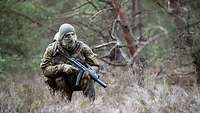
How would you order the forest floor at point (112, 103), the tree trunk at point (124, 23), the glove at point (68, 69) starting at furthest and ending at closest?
the tree trunk at point (124, 23) → the glove at point (68, 69) → the forest floor at point (112, 103)

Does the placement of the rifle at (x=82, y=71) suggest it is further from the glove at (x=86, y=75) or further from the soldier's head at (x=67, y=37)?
the soldier's head at (x=67, y=37)

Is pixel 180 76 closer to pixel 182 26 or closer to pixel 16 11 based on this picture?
pixel 182 26

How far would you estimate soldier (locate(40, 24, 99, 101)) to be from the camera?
22.1 feet

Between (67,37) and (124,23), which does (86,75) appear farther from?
(124,23)

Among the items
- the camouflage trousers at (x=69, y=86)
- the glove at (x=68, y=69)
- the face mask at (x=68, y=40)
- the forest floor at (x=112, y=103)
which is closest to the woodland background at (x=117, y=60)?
the forest floor at (x=112, y=103)

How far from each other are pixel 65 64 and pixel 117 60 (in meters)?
6.61

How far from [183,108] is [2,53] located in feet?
20.1

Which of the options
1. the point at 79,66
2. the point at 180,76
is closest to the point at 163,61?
the point at 180,76

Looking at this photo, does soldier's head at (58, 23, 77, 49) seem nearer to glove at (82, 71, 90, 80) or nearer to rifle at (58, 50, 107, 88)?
rifle at (58, 50, 107, 88)

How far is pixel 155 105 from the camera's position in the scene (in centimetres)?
596

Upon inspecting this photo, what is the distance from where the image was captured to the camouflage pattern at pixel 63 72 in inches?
268

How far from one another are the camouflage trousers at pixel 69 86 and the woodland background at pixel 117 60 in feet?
0.47

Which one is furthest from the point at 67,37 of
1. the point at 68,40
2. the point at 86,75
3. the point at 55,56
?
the point at 86,75

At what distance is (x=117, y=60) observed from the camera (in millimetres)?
13258
